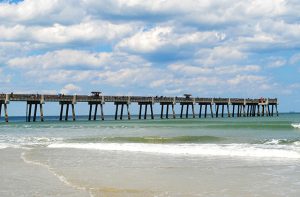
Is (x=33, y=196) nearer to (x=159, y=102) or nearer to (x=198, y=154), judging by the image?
(x=198, y=154)

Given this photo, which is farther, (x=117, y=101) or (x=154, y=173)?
(x=117, y=101)

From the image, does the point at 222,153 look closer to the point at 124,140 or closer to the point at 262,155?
the point at 262,155

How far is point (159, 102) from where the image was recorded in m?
75.8

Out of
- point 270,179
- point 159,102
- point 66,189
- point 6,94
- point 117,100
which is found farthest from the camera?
point 159,102

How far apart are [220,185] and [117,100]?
5747 cm

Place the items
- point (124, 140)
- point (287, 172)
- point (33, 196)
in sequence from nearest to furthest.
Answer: point (33, 196) → point (287, 172) → point (124, 140)

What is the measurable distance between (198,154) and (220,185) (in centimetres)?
772

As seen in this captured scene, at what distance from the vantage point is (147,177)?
1336 centimetres

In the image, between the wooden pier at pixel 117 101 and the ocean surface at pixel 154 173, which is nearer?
the ocean surface at pixel 154 173

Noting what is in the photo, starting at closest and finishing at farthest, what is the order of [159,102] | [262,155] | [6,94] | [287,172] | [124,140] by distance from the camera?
1. [287,172]
2. [262,155]
3. [124,140]
4. [6,94]
5. [159,102]

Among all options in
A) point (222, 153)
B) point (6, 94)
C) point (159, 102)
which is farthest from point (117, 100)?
point (222, 153)

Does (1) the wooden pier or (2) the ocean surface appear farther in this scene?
(1) the wooden pier

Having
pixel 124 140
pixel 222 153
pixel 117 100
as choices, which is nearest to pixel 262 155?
pixel 222 153

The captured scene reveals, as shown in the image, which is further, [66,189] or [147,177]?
[147,177]
